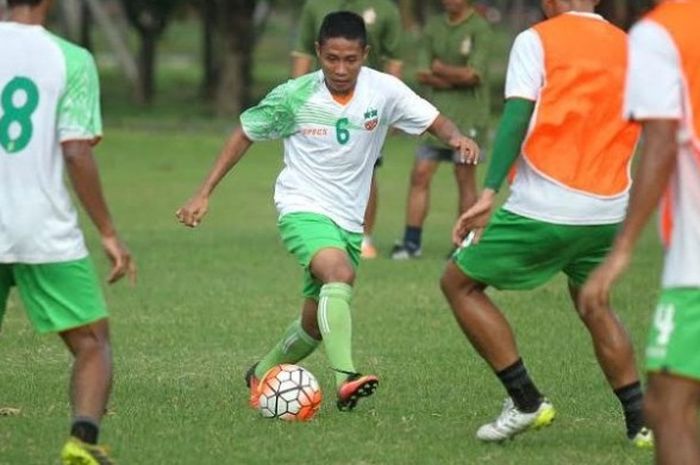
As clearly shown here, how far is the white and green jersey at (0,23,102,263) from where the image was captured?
6.99 meters

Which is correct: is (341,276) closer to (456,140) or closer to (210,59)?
(456,140)

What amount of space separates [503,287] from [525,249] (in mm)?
201

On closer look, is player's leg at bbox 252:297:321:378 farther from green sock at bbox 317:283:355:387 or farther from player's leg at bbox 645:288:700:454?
player's leg at bbox 645:288:700:454

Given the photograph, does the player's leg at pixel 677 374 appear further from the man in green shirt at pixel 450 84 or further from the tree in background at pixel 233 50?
the tree in background at pixel 233 50

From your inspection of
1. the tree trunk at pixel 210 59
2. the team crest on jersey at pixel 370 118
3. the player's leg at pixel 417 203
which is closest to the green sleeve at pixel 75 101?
the team crest on jersey at pixel 370 118


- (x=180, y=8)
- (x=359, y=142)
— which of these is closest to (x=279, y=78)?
Answer: (x=180, y=8)

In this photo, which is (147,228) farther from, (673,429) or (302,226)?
(673,429)

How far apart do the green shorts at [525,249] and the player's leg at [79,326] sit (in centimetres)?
162

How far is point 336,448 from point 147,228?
37.7 ft

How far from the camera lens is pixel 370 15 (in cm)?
1554

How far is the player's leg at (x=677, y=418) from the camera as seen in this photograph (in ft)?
19.3

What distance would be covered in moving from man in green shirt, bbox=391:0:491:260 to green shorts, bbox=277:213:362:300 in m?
6.87

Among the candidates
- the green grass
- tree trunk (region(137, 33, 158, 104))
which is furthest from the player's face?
tree trunk (region(137, 33, 158, 104))

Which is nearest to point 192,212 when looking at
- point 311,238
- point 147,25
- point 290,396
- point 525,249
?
point 311,238
